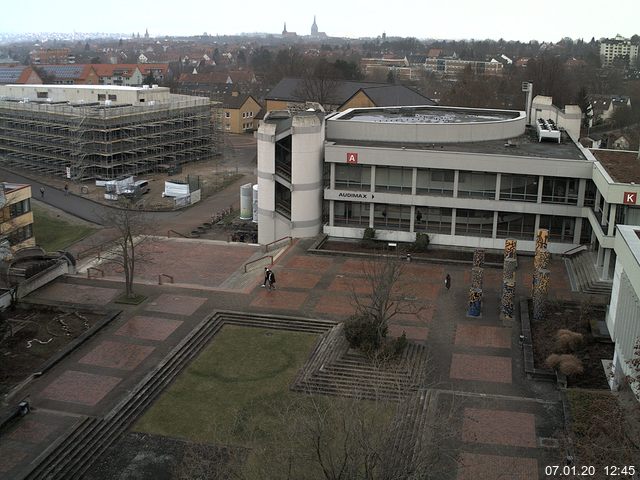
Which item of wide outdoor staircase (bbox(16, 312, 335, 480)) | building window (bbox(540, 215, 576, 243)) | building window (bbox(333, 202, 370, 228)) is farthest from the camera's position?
building window (bbox(333, 202, 370, 228))

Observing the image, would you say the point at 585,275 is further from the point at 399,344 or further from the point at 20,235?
the point at 20,235

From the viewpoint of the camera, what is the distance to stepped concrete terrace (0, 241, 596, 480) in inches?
900

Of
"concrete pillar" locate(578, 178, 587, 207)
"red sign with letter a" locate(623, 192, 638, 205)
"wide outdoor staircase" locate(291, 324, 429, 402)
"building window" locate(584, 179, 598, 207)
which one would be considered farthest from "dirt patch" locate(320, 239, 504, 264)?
"wide outdoor staircase" locate(291, 324, 429, 402)

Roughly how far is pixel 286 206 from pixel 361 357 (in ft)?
61.6

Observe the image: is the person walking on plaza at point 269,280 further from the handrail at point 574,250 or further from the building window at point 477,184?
the handrail at point 574,250

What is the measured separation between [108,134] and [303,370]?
4855cm

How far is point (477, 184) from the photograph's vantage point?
43781 mm

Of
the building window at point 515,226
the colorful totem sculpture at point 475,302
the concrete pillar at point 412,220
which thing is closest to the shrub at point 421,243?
the concrete pillar at point 412,220

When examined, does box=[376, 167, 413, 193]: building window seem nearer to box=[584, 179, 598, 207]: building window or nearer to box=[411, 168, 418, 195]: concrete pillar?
box=[411, 168, 418, 195]: concrete pillar

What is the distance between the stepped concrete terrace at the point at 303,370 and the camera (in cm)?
2286

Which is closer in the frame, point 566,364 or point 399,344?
point 566,364

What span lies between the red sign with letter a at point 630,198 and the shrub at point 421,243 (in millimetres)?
12029

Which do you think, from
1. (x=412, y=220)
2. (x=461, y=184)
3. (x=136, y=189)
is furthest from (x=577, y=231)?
(x=136, y=189)

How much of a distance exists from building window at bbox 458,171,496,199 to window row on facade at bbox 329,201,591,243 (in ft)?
3.38
